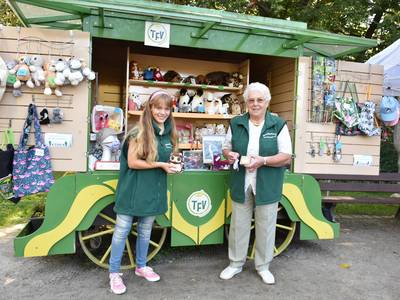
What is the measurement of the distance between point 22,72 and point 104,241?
212 centimetres

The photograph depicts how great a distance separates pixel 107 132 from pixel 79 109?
0.53 meters

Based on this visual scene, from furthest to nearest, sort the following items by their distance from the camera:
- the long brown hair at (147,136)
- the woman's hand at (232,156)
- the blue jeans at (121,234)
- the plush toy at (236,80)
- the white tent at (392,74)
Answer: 1. the white tent at (392,74)
2. the plush toy at (236,80)
3. the woman's hand at (232,156)
4. the blue jeans at (121,234)
5. the long brown hair at (147,136)

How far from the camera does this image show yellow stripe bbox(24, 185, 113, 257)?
335 cm

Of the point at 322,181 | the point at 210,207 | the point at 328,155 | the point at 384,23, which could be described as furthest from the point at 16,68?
the point at 384,23

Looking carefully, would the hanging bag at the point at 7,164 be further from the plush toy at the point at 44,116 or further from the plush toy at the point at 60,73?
the plush toy at the point at 60,73

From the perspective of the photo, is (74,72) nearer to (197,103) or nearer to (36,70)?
(36,70)

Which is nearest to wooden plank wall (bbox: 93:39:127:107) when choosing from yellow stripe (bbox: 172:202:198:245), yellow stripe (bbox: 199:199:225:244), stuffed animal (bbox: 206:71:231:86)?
stuffed animal (bbox: 206:71:231:86)

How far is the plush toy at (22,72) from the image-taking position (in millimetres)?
3291

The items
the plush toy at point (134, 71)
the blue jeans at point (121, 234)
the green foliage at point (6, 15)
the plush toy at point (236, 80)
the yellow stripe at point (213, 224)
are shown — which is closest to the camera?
the blue jeans at point (121, 234)

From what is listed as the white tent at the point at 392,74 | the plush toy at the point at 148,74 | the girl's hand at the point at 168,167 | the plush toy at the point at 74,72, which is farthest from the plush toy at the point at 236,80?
the white tent at the point at 392,74

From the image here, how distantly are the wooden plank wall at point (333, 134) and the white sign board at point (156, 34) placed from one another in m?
1.50

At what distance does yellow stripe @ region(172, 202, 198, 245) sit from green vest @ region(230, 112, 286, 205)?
59cm

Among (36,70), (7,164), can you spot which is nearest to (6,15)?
(36,70)

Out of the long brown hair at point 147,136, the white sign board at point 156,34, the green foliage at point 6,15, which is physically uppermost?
the green foliage at point 6,15
